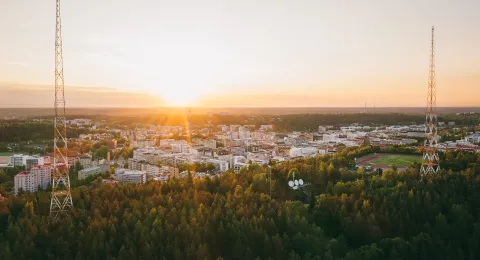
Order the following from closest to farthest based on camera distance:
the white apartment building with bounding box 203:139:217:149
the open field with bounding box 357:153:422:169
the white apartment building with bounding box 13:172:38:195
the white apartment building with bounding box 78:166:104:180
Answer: the white apartment building with bounding box 13:172:38:195, the white apartment building with bounding box 78:166:104:180, the open field with bounding box 357:153:422:169, the white apartment building with bounding box 203:139:217:149

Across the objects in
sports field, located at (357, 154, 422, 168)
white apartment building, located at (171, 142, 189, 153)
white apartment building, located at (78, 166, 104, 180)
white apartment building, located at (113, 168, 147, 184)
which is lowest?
white apartment building, located at (113, 168, 147, 184)

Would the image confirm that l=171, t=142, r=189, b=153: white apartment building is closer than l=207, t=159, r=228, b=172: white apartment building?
No

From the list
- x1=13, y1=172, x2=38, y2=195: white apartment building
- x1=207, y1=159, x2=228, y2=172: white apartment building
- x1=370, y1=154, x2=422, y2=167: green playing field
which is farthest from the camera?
x1=207, y1=159, x2=228, y2=172: white apartment building

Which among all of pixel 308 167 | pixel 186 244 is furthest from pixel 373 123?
pixel 186 244

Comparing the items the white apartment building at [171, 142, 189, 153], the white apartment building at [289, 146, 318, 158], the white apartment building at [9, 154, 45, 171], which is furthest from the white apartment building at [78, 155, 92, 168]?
the white apartment building at [289, 146, 318, 158]

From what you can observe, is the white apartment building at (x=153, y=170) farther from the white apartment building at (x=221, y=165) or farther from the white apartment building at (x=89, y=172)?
the white apartment building at (x=221, y=165)

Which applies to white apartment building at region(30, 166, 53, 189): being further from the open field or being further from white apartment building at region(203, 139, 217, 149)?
white apartment building at region(203, 139, 217, 149)

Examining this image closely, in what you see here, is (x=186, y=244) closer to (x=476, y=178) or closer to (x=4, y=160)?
(x=476, y=178)
